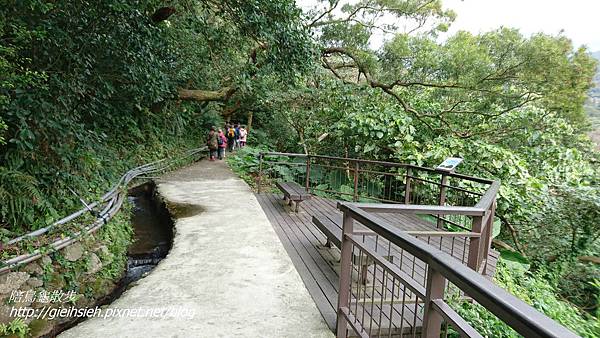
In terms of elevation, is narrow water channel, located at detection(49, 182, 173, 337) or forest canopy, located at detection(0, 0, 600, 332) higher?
forest canopy, located at detection(0, 0, 600, 332)

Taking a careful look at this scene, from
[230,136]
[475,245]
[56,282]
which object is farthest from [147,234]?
[230,136]

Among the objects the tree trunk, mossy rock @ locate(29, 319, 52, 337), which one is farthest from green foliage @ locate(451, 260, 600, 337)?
the tree trunk

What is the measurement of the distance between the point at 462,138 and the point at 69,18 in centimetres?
819

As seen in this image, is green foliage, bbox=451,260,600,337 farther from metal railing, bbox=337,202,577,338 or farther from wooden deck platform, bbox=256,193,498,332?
wooden deck platform, bbox=256,193,498,332

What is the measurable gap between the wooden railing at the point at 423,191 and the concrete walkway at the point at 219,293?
1351 millimetres

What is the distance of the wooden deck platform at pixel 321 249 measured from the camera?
10.4ft

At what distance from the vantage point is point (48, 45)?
4.43 meters

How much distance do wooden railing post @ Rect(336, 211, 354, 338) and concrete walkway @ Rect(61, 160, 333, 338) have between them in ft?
0.45

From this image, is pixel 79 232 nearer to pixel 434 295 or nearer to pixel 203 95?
pixel 434 295

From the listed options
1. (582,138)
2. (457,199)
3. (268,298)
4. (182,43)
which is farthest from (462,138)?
(182,43)

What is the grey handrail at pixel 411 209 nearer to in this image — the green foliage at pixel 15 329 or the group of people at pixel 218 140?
the green foliage at pixel 15 329

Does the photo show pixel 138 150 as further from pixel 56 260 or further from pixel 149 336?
pixel 149 336

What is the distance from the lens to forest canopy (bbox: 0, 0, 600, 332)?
421 cm

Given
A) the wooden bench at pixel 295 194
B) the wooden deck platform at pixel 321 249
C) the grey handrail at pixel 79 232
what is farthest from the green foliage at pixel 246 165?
the grey handrail at pixel 79 232
